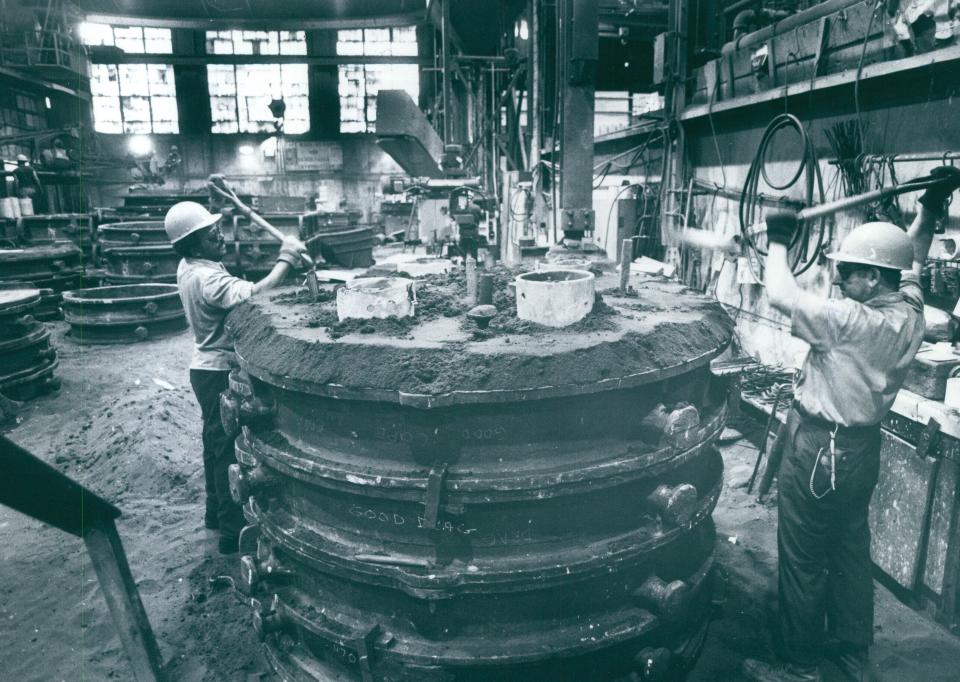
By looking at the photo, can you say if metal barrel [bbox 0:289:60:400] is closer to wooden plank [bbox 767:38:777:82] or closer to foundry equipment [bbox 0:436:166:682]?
foundry equipment [bbox 0:436:166:682]

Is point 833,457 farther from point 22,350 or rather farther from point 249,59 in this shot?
point 249,59

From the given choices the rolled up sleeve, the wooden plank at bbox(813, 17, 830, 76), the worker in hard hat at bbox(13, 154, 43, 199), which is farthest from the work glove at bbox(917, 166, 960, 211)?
the worker in hard hat at bbox(13, 154, 43, 199)

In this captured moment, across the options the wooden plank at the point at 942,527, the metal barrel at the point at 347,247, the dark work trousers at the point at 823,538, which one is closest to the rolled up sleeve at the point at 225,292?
the dark work trousers at the point at 823,538

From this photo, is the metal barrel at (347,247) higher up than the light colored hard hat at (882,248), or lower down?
lower down

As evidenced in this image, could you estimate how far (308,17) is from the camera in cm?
2109

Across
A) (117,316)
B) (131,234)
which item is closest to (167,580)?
(117,316)

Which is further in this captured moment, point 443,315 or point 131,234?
point 131,234

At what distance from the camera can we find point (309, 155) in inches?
918

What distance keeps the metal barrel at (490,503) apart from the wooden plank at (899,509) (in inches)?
62.5

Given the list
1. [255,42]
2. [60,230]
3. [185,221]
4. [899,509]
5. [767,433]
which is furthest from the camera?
[255,42]

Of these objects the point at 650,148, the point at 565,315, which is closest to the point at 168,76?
the point at 650,148

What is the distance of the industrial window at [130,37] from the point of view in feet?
70.8

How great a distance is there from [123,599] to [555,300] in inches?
89.6

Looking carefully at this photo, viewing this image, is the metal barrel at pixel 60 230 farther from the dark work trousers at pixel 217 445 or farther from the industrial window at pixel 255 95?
the industrial window at pixel 255 95
